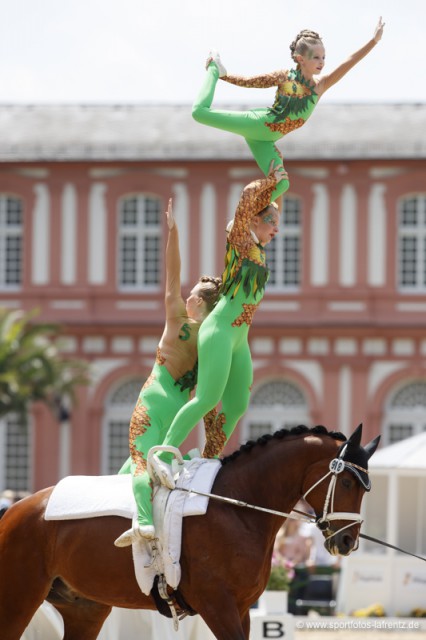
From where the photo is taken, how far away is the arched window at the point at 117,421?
34844 millimetres

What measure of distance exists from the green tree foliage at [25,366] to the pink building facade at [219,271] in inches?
47.7

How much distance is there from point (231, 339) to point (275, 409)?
1032 inches

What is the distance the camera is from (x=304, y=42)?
335 inches

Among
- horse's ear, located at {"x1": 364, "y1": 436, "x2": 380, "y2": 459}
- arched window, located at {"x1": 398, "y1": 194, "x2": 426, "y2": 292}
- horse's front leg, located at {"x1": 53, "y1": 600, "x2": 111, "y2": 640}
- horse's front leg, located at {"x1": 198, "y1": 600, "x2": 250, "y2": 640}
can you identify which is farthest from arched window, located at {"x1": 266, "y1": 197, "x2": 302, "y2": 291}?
horse's front leg, located at {"x1": 198, "y1": 600, "x2": 250, "y2": 640}

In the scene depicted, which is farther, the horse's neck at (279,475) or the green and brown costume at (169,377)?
the green and brown costume at (169,377)

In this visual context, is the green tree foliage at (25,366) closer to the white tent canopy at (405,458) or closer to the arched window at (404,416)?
the arched window at (404,416)

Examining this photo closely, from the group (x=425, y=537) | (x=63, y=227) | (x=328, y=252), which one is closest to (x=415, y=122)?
(x=328, y=252)

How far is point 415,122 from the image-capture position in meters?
36.7

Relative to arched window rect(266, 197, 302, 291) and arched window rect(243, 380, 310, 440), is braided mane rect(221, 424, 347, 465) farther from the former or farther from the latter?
arched window rect(266, 197, 302, 291)

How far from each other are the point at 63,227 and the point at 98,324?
2.10m

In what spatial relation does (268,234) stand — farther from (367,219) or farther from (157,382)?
(367,219)

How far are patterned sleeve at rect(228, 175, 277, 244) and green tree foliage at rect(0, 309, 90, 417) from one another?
23.9 m

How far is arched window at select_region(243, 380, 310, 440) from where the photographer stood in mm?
34219

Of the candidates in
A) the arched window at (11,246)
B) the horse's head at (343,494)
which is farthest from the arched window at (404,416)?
the horse's head at (343,494)
